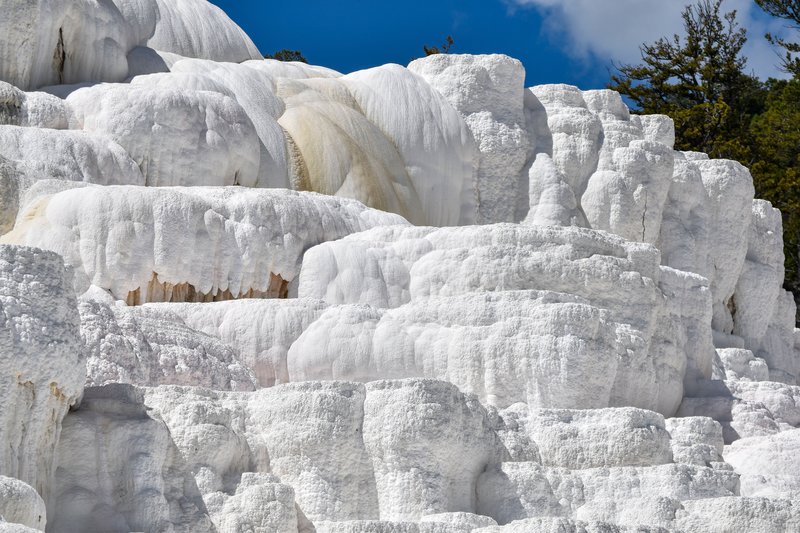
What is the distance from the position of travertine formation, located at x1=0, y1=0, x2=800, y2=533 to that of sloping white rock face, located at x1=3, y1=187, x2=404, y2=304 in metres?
0.03

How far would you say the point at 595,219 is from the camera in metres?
21.6

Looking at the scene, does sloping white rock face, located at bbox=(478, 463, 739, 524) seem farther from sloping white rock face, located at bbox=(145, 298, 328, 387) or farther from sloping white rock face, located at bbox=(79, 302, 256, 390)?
sloping white rock face, located at bbox=(145, 298, 328, 387)

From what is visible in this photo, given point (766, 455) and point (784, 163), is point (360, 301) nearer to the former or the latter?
point (766, 455)

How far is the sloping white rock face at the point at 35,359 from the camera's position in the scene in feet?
30.5

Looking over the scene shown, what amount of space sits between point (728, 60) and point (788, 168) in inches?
123

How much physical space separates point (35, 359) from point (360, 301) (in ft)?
20.5

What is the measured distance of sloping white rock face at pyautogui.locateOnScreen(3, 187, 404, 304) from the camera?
1488 centimetres

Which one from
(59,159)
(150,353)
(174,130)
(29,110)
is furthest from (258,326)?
(29,110)

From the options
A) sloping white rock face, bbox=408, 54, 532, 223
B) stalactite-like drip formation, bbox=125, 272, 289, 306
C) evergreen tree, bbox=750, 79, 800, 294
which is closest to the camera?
stalactite-like drip formation, bbox=125, 272, 289, 306

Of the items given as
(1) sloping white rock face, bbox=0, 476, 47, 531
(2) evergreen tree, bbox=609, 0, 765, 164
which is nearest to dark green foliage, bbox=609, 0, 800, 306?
(2) evergreen tree, bbox=609, 0, 765, 164

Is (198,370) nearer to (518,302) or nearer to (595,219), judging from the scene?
(518,302)

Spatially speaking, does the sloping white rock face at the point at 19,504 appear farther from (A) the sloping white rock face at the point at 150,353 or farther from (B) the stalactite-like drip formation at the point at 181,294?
(B) the stalactite-like drip formation at the point at 181,294

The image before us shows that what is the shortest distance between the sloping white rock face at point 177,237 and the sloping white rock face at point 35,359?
17.0ft

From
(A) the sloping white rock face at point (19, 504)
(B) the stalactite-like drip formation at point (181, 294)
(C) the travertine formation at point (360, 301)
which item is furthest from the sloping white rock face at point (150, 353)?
(A) the sloping white rock face at point (19, 504)
